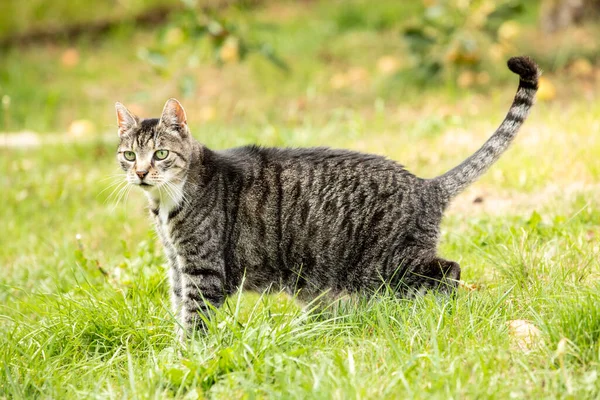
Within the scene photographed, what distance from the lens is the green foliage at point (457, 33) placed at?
686 cm

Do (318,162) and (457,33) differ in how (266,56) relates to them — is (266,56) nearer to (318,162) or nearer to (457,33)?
(457,33)

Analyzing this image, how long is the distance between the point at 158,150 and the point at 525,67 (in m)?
1.90

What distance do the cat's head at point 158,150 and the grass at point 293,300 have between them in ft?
1.88

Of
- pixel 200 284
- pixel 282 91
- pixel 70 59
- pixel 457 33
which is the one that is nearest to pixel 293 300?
pixel 200 284

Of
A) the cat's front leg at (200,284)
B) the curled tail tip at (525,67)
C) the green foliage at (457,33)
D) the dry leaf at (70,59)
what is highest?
the green foliage at (457,33)

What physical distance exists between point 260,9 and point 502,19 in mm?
4696

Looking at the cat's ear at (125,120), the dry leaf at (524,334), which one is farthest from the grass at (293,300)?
the cat's ear at (125,120)

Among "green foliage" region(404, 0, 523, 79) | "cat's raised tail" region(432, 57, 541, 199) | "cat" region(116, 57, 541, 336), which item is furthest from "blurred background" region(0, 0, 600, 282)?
"cat's raised tail" region(432, 57, 541, 199)

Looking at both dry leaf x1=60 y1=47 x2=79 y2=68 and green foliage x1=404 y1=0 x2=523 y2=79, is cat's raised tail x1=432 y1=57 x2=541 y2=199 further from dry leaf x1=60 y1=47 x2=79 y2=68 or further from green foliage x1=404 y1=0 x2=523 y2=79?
dry leaf x1=60 y1=47 x2=79 y2=68

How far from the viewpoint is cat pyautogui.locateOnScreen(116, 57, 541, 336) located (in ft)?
11.0

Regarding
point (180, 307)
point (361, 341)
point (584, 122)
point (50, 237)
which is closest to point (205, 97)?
point (50, 237)

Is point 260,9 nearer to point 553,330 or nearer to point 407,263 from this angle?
point 407,263

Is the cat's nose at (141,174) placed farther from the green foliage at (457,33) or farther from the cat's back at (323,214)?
the green foliage at (457,33)

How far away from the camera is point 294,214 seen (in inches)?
139
